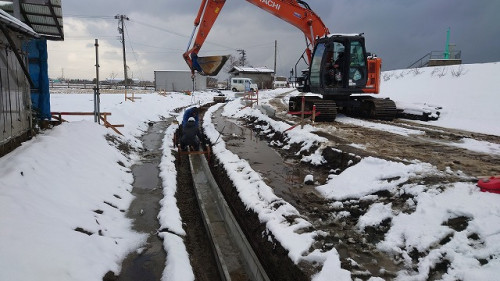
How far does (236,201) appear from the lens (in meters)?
6.82

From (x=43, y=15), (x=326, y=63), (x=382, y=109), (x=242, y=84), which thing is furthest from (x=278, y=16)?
(x=242, y=84)

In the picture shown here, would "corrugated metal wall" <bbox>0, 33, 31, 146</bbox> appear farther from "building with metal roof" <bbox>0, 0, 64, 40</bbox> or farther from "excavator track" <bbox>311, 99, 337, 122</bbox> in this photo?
"excavator track" <bbox>311, 99, 337, 122</bbox>

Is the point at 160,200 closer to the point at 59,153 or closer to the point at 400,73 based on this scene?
the point at 59,153

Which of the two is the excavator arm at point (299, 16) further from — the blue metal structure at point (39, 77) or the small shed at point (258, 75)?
the small shed at point (258, 75)

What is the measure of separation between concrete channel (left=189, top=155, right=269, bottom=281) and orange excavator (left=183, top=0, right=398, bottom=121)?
19.6ft

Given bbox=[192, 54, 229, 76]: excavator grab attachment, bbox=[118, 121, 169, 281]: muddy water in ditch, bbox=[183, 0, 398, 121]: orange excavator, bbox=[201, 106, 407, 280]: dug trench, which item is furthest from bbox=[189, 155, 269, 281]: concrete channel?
bbox=[192, 54, 229, 76]: excavator grab attachment

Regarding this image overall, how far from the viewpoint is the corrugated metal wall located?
609cm

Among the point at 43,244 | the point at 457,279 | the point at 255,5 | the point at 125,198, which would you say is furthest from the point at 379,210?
the point at 255,5

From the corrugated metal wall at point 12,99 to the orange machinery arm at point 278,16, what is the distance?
23.0ft

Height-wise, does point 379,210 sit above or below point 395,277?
above

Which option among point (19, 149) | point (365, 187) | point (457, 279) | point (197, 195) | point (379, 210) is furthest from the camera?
point (197, 195)

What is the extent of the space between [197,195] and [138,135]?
7.31 meters

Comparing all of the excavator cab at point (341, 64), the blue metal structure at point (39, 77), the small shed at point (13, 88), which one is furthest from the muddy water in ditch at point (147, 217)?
A: the excavator cab at point (341, 64)

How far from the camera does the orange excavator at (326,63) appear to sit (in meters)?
12.5
